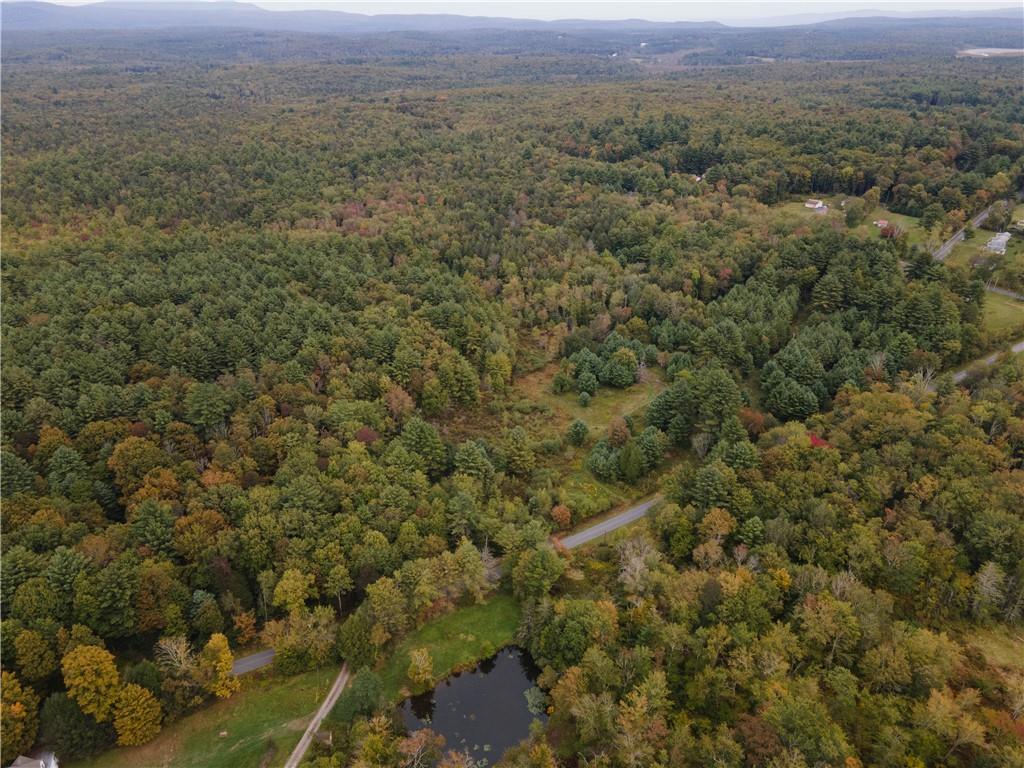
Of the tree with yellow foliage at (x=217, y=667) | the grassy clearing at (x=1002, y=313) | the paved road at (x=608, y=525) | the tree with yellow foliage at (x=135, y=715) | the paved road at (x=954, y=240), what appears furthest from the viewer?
the paved road at (x=954, y=240)

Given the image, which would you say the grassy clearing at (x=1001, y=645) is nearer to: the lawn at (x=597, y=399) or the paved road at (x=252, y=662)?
the lawn at (x=597, y=399)

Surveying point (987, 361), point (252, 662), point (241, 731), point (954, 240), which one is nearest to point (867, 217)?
point (954, 240)

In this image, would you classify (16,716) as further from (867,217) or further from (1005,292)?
(867,217)

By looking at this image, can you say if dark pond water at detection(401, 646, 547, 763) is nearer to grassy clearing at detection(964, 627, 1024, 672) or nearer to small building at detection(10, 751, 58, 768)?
small building at detection(10, 751, 58, 768)

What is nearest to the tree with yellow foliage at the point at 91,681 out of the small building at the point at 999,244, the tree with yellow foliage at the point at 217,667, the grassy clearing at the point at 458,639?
the tree with yellow foliage at the point at 217,667

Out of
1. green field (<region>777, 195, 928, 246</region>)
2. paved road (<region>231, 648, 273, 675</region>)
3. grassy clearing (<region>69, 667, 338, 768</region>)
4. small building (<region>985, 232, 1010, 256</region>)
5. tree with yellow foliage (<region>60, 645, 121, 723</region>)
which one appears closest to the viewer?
tree with yellow foliage (<region>60, 645, 121, 723</region>)

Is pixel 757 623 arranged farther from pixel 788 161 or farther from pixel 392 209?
pixel 788 161

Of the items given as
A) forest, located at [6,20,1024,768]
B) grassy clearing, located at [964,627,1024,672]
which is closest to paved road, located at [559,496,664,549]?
forest, located at [6,20,1024,768]
